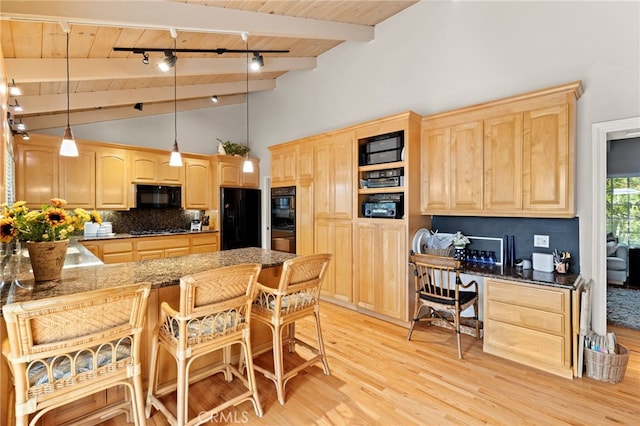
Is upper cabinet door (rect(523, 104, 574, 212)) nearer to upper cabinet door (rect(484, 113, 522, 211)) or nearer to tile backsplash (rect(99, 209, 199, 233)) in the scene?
upper cabinet door (rect(484, 113, 522, 211))

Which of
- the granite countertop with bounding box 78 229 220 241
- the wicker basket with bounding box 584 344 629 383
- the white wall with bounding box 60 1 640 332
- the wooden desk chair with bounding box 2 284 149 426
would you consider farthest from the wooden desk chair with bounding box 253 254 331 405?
the granite countertop with bounding box 78 229 220 241

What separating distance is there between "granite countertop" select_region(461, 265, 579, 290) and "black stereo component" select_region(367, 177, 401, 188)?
1.19m

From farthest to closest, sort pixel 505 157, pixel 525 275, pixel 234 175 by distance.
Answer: pixel 234 175, pixel 505 157, pixel 525 275

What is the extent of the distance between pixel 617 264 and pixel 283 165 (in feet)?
20.1

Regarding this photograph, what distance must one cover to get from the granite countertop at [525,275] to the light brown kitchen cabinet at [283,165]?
113 inches

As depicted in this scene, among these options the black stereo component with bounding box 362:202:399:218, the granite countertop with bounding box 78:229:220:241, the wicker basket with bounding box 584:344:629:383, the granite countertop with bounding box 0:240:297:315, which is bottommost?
the wicker basket with bounding box 584:344:629:383

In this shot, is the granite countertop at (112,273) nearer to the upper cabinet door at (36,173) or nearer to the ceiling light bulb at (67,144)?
the ceiling light bulb at (67,144)

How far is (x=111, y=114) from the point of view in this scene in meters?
5.14

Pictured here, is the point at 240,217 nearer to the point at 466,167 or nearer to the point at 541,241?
the point at 466,167

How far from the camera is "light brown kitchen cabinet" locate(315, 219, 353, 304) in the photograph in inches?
159

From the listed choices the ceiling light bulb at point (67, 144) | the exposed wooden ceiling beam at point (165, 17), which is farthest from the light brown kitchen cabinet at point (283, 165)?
the ceiling light bulb at point (67, 144)

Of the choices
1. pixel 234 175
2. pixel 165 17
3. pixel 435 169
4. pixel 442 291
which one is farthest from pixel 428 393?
pixel 234 175

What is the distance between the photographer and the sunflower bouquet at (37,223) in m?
1.66

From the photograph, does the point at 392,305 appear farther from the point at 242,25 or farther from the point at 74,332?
the point at 242,25
